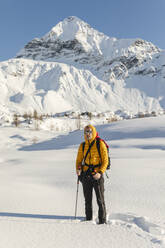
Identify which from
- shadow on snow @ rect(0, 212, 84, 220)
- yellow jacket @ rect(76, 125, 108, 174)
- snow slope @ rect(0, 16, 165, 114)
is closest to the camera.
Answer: yellow jacket @ rect(76, 125, 108, 174)

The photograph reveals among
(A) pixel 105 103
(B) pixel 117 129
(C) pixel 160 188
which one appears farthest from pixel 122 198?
(A) pixel 105 103

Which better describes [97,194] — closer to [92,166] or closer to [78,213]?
[92,166]

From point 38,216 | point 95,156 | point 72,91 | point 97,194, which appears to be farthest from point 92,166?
point 72,91

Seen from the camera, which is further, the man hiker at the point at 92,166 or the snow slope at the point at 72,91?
the snow slope at the point at 72,91

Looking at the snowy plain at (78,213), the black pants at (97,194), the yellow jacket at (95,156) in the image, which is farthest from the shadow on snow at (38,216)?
the yellow jacket at (95,156)

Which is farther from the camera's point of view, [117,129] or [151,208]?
[117,129]

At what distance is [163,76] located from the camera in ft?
626

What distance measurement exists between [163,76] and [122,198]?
21075 centimetres

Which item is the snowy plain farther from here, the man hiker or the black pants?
the man hiker

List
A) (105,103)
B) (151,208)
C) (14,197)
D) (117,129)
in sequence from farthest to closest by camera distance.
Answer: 1. (105,103)
2. (117,129)
3. (14,197)
4. (151,208)

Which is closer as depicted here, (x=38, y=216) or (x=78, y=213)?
(x=38, y=216)

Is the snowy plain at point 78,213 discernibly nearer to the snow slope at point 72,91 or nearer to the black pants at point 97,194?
the black pants at point 97,194

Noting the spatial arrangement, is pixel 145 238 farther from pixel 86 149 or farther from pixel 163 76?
pixel 163 76

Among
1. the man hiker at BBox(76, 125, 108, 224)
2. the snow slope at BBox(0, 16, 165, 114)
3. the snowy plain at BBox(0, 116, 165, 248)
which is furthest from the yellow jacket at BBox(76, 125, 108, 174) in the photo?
the snow slope at BBox(0, 16, 165, 114)
